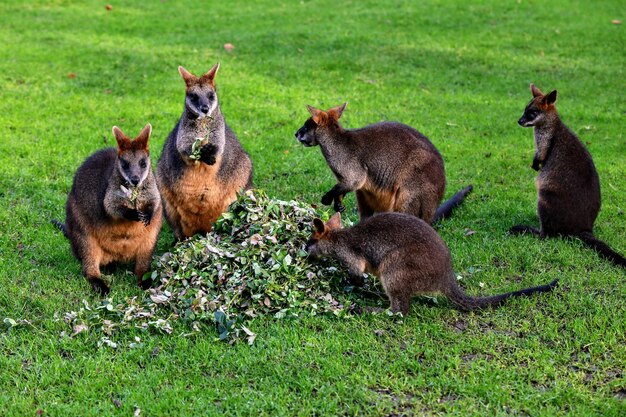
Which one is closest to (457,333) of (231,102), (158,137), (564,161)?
(564,161)

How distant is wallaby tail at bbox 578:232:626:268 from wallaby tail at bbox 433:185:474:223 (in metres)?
1.26

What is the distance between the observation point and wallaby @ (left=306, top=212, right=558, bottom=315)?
16.5ft

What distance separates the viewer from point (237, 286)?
528 centimetres

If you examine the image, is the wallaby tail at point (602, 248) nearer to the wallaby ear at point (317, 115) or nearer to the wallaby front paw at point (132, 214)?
the wallaby ear at point (317, 115)

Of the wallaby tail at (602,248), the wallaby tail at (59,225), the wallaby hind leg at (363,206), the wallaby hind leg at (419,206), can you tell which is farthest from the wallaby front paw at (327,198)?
the wallaby tail at (59,225)

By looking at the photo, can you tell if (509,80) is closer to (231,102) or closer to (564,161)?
(231,102)

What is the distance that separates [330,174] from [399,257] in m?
3.26

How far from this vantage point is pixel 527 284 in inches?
223

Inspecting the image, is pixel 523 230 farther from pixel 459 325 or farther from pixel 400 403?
pixel 400 403

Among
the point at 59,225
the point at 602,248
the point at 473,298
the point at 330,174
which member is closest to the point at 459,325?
the point at 473,298

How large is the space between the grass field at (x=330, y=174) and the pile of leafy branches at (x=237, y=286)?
16cm

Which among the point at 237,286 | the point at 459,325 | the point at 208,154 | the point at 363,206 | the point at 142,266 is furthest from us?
the point at 363,206

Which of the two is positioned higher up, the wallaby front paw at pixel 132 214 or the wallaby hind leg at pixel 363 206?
the wallaby front paw at pixel 132 214

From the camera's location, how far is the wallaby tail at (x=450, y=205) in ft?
22.9
